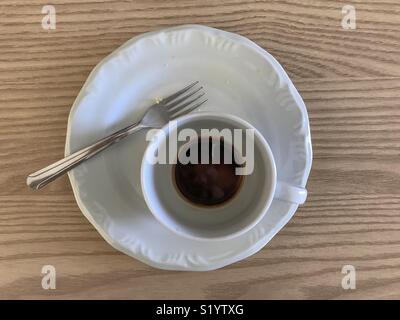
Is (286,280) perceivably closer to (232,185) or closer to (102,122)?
(232,185)

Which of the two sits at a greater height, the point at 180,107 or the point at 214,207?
the point at 180,107

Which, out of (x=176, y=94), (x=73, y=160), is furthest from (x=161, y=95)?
(x=73, y=160)

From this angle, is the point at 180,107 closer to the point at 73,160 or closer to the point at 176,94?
the point at 176,94

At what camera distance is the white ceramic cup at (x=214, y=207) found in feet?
1.79

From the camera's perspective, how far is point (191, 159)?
617 millimetres

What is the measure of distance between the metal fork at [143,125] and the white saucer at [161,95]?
10mm

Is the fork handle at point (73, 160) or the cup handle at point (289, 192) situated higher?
the fork handle at point (73, 160)

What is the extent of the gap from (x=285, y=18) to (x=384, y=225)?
0.29 meters

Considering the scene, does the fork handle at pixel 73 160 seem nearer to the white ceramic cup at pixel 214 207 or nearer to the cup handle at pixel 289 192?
the white ceramic cup at pixel 214 207

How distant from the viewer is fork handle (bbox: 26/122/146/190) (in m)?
0.58

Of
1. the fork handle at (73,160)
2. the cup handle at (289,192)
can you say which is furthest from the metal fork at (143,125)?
the cup handle at (289,192)

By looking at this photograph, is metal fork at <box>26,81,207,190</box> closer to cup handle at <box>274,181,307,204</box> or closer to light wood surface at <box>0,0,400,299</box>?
light wood surface at <box>0,0,400,299</box>

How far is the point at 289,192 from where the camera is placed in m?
0.55

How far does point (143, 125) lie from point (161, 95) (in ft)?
0.14
